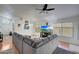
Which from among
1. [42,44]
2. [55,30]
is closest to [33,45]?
[42,44]

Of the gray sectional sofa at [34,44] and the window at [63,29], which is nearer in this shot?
the gray sectional sofa at [34,44]

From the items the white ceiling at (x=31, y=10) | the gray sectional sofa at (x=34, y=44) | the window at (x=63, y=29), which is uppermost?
the white ceiling at (x=31, y=10)

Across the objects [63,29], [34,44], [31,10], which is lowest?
[34,44]

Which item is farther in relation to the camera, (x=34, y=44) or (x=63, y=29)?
(x=63, y=29)

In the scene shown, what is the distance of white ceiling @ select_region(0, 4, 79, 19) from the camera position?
2.16 metres

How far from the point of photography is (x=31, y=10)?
2.22 m

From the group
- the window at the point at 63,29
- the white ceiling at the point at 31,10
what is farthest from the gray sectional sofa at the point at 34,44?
the white ceiling at the point at 31,10

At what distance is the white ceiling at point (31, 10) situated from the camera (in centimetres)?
216

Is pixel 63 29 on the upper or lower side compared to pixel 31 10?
lower

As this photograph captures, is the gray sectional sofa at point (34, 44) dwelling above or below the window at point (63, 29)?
below

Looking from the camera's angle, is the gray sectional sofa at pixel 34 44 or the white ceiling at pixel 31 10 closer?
the gray sectional sofa at pixel 34 44

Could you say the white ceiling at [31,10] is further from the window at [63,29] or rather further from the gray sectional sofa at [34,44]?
the gray sectional sofa at [34,44]

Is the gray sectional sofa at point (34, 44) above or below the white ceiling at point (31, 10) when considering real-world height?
below
